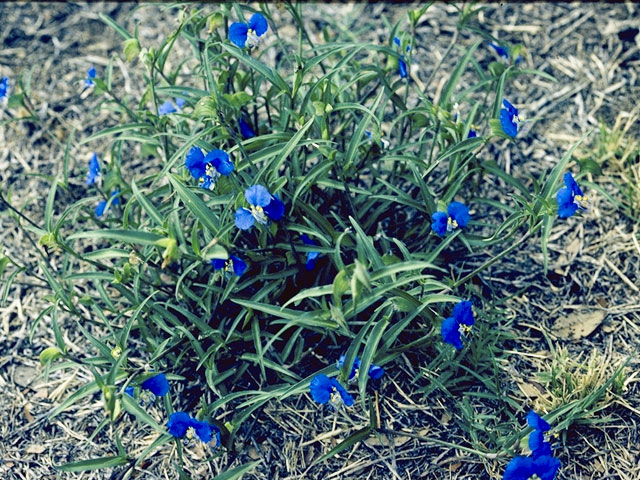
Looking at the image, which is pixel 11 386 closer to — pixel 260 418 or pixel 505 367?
pixel 260 418

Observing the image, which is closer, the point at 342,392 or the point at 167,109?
the point at 342,392

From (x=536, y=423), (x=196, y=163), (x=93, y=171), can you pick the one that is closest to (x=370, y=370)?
(x=536, y=423)

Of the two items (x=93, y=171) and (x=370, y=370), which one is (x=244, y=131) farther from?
(x=370, y=370)

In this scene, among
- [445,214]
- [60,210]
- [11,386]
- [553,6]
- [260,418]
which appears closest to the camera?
[445,214]

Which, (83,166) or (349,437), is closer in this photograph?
(349,437)

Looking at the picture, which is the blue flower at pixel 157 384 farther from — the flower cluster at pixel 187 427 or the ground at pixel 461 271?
the ground at pixel 461 271

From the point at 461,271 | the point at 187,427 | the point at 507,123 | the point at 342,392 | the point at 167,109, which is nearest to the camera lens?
the point at 342,392

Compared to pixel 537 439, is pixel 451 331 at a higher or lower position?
higher

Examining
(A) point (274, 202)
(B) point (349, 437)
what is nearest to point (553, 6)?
(A) point (274, 202)
